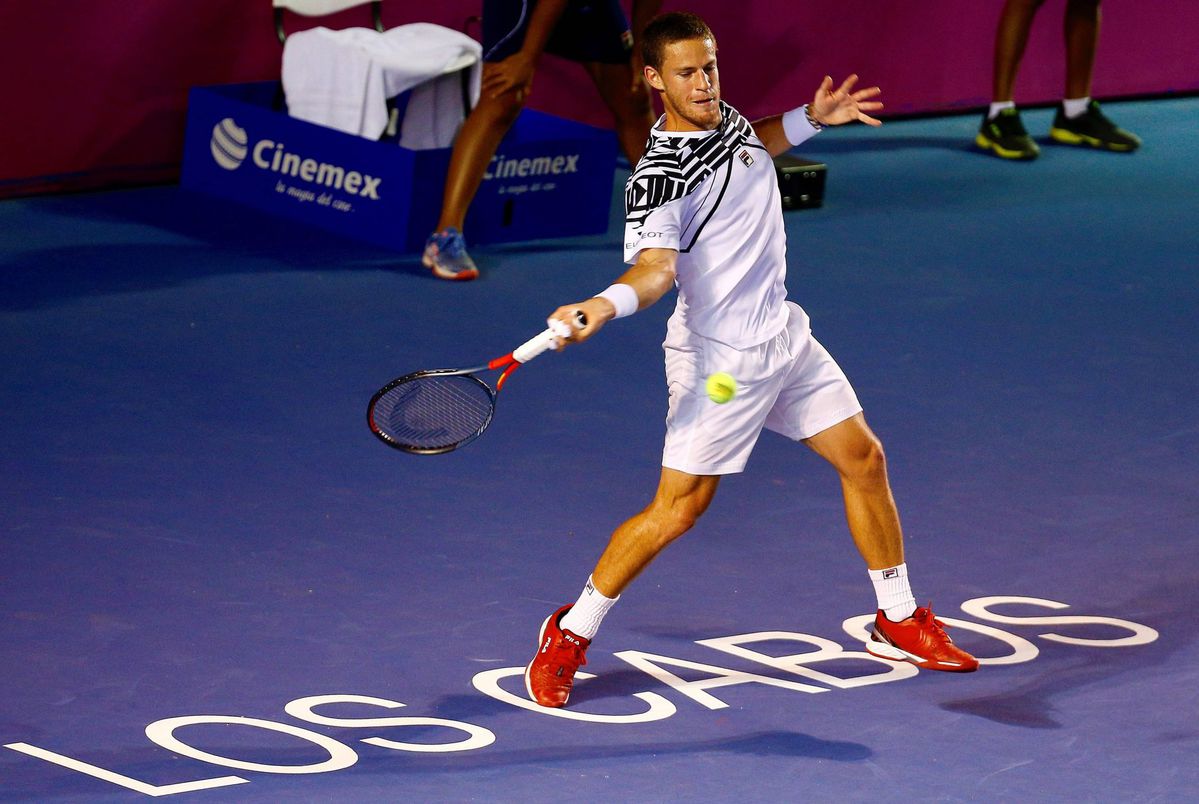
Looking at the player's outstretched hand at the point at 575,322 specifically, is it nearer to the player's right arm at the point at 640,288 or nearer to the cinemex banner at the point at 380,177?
the player's right arm at the point at 640,288

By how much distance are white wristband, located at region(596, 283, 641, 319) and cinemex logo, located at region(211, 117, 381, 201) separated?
172 inches

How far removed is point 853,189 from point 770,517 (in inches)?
173

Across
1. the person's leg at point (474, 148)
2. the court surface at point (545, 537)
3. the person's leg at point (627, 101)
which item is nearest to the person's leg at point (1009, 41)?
the court surface at point (545, 537)

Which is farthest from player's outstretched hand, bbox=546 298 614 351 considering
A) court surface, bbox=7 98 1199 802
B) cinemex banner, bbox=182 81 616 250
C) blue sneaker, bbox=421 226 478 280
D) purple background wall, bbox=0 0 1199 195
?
purple background wall, bbox=0 0 1199 195

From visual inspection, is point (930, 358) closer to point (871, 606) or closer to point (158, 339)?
point (871, 606)

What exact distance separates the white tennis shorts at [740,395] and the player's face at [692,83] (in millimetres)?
490

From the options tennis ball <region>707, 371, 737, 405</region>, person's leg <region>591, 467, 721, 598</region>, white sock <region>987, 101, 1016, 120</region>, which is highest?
white sock <region>987, 101, 1016, 120</region>

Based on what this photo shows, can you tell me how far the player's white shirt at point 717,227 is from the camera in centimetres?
409

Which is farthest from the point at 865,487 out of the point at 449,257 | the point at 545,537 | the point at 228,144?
the point at 228,144

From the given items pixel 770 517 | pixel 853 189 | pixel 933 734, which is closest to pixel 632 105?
pixel 853 189

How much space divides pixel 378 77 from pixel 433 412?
14.6 ft

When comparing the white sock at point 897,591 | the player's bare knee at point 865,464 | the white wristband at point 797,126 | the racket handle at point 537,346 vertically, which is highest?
the white wristband at point 797,126

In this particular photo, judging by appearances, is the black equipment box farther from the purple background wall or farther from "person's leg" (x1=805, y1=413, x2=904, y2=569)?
"person's leg" (x1=805, y1=413, x2=904, y2=569)

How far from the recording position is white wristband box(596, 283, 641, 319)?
3.88 meters
